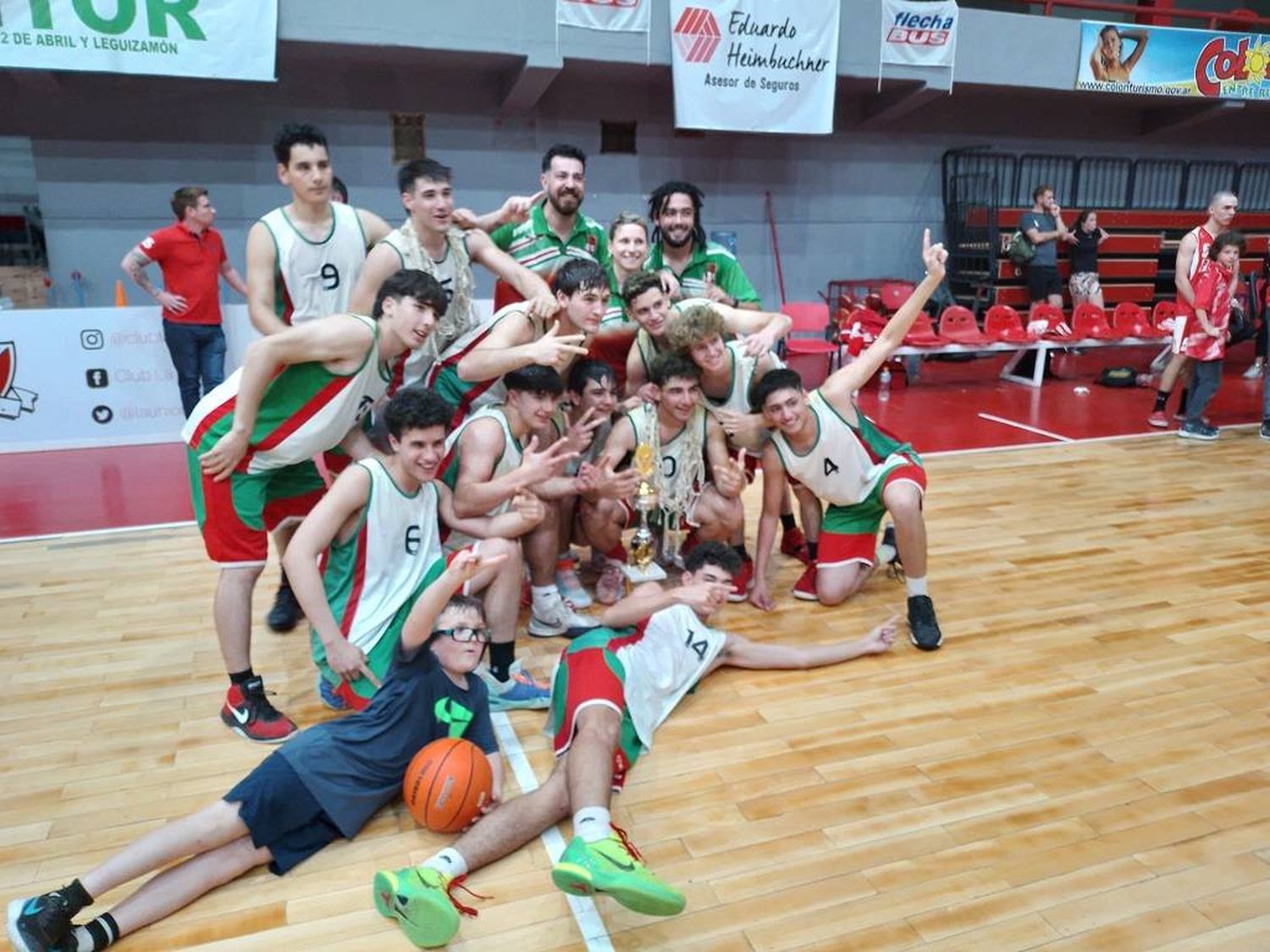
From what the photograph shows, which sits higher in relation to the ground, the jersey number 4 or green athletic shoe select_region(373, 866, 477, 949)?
the jersey number 4

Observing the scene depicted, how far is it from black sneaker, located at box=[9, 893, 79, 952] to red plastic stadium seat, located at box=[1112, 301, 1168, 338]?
909 centimetres

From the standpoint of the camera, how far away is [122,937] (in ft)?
6.77

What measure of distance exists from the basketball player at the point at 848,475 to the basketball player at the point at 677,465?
212mm

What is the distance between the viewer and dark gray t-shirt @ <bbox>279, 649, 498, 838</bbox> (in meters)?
2.30

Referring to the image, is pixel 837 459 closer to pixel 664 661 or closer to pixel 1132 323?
pixel 664 661

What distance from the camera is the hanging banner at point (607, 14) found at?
7.84 meters

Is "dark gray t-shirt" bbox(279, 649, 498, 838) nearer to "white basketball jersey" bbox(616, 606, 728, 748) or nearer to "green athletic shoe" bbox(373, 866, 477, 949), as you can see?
"green athletic shoe" bbox(373, 866, 477, 949)

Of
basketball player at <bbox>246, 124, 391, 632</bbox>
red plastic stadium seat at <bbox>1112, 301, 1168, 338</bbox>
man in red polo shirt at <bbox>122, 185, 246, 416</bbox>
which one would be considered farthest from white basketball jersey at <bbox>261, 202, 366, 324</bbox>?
red plastic stadium seat at <bbox>1112, 301, 1168, 338</bbox>

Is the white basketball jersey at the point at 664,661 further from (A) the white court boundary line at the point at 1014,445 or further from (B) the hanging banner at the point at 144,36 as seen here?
(B) the hanging banner at the point at 144,36

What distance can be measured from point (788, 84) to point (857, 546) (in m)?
6.20

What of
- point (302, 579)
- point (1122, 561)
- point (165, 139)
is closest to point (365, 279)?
point (302, 579)

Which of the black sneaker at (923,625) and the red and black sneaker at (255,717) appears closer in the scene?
the red and black sneaker at (255,717)

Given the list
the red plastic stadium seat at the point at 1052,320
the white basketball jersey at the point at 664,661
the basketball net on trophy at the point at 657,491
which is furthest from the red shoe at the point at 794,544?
the red plastic stadium seat at the point at 1052,320

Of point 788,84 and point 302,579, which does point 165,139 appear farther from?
point 302,579
